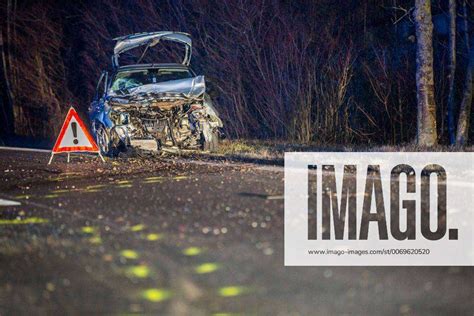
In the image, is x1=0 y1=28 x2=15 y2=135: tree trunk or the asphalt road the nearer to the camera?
the asphalt road

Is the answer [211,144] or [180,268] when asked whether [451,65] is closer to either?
[211,144]

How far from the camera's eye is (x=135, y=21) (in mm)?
25344

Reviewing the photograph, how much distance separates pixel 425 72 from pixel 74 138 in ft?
23.1

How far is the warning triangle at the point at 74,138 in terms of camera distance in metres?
15.2

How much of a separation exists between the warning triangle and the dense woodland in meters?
5.80

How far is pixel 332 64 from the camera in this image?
1917 cm

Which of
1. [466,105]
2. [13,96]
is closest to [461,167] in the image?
[466,105]

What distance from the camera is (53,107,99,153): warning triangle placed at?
49.8 ft

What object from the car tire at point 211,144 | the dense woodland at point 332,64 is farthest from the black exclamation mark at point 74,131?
the dense woodland at point 332,64

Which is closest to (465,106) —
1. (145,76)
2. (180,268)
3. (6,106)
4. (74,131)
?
(145,76)

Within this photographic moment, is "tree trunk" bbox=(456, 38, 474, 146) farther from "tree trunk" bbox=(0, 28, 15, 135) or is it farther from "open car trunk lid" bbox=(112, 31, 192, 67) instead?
"tree trunk" bbox=(0, 28, 15, 135)

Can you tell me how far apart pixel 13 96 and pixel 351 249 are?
1135 inches

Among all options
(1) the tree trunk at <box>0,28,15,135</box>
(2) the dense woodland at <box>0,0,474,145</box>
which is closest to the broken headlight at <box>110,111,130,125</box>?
(2) the dense woodland at <box>0,0,474,145</box>

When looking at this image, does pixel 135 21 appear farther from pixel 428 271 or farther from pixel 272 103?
pixel 428 271
